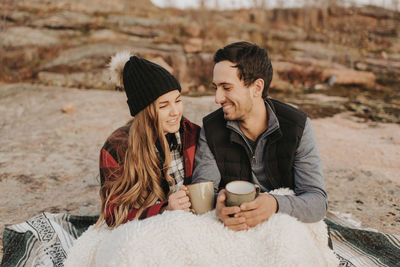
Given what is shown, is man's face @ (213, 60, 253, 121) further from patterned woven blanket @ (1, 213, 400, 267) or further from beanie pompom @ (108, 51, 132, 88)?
patterned woven blanket @ (1, 213, 400, 267)

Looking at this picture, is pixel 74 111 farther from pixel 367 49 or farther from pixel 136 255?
pixel 367 49

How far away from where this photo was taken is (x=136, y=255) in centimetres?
181

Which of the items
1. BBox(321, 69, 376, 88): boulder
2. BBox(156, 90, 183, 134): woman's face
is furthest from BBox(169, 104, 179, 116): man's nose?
BBox(321, 69, 376, 88): boulder

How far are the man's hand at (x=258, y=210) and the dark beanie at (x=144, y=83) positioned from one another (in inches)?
42.8

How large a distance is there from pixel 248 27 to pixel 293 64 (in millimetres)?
9407

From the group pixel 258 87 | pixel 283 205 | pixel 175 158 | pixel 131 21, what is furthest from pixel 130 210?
pixel 131 21

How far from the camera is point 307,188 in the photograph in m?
2.34

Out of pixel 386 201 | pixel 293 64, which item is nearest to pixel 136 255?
pixel 386 201

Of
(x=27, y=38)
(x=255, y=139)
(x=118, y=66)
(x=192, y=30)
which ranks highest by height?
(x=192, y=30)

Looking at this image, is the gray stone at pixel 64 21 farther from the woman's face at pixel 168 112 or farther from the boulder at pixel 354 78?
the woman's face at pixel 168 112

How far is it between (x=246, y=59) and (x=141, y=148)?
1.07m

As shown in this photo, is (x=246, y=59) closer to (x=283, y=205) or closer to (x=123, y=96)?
(x=283, y=205)

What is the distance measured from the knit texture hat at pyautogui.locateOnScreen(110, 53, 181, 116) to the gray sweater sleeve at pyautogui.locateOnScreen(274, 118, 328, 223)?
1122 mm

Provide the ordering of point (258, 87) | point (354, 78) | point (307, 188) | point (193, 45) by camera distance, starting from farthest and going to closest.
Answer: point (193, 45) → point (354, 78) → point (258, 87) → point (307, 188)
